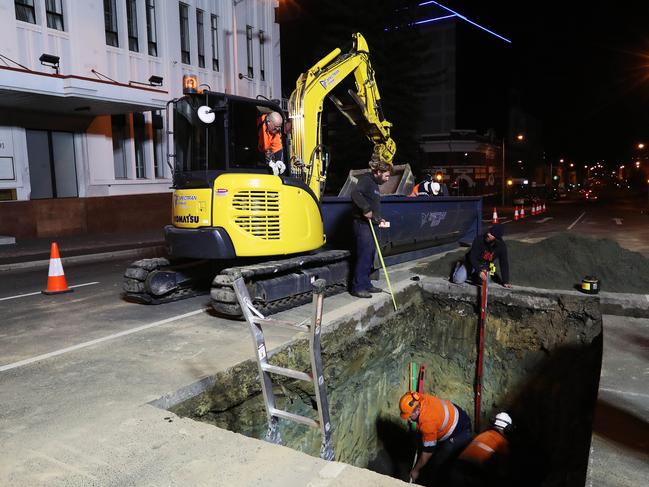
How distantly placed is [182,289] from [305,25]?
28644 millimetres

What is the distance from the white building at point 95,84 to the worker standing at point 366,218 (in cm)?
1086

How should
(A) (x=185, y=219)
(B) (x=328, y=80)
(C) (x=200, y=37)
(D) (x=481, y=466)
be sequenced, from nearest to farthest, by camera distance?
(D) (x=481, y=466), (A) (x=185, y=219), (B) (x=328, y=80), (C) (x=200, y=37)

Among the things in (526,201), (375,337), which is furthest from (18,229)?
(526,201)

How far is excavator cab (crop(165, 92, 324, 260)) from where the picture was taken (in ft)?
21.4

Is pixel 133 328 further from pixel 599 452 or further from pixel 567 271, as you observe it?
pixel 567 271

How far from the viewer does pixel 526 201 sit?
117 feet

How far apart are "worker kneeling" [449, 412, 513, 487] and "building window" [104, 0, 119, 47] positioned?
58.5 feet

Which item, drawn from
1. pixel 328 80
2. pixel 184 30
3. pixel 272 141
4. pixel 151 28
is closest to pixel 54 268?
pixel 272 141

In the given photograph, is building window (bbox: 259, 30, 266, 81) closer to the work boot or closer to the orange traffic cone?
the orange traffic cone

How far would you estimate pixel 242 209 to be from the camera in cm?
655

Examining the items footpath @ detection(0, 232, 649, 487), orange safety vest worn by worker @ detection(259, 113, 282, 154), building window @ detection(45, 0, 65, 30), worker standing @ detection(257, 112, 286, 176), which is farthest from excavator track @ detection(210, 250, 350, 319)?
building window @ detection(45, 0, 65, 30)

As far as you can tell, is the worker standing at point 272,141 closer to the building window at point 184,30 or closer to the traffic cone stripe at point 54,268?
the traffic cone stripe at point 54,268

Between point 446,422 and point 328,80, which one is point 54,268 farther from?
point 446,422

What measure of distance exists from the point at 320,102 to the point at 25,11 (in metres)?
12.4
